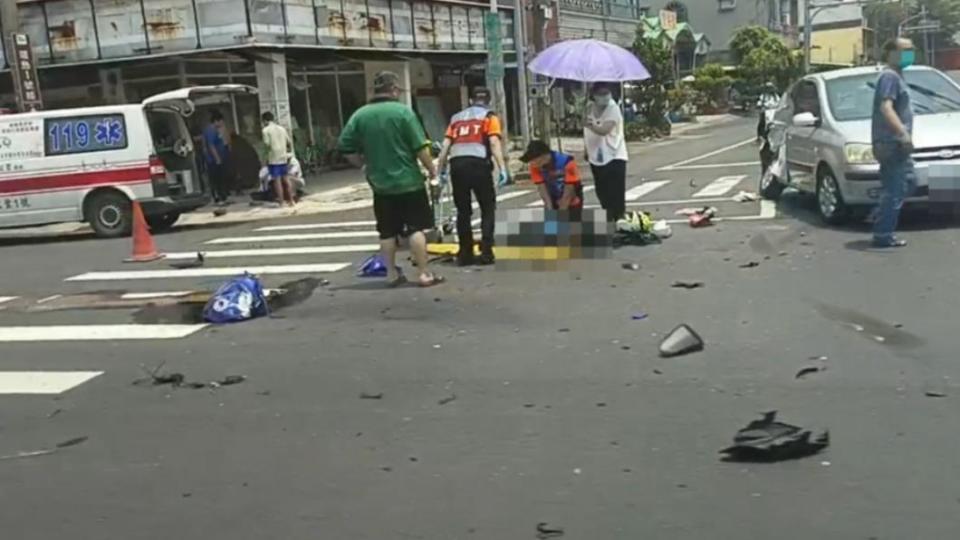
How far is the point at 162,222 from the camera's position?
17.2 meters

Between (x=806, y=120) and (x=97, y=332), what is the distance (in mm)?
7740

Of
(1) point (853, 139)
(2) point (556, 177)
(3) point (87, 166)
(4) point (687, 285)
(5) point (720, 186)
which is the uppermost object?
(3) point (87, 166)

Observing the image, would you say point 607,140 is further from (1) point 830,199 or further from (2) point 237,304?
(2) point 237,304

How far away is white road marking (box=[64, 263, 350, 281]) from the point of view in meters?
11.0

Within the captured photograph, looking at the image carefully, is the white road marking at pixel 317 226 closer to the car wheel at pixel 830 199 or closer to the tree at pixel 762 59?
the car wheel at pixel 830 199

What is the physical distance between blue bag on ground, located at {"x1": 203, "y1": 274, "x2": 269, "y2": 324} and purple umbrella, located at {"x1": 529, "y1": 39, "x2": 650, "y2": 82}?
4410 millimetres

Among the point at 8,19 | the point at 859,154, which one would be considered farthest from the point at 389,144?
the point at 8,19

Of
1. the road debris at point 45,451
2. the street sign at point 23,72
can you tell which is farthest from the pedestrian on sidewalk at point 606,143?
the street sign at point 23,72

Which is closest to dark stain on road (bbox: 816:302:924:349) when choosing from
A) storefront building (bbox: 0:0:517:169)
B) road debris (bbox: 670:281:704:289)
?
road debris (bbox: 670:281:704:289)

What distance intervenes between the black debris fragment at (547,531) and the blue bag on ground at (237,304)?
488 cm

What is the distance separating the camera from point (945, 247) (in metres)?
9.32

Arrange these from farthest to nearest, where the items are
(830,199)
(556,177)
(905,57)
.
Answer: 1. (830,199)
2. (556,177)
3. (905,57)

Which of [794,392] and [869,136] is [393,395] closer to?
[794,392]

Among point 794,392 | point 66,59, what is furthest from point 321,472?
point 66,59
